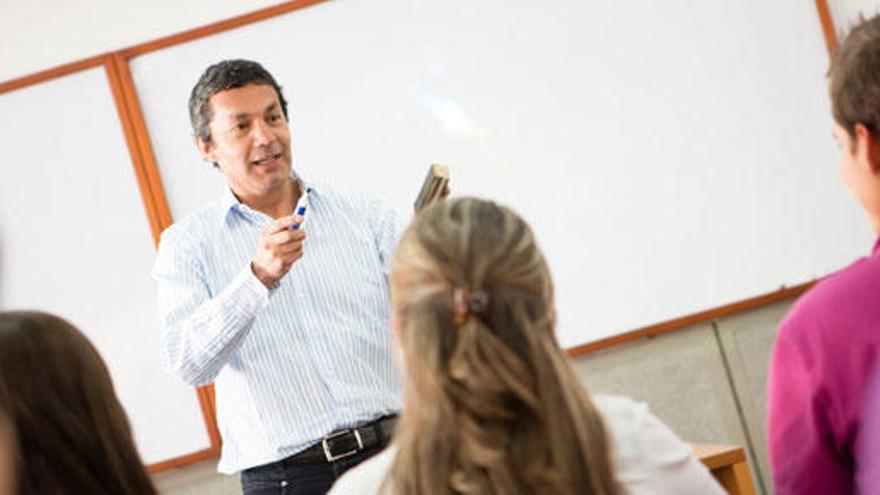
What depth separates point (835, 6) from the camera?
409 centimetres

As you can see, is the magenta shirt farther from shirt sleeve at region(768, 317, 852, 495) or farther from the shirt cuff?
the shirt cuff

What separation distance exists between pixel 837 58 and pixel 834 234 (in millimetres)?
2252

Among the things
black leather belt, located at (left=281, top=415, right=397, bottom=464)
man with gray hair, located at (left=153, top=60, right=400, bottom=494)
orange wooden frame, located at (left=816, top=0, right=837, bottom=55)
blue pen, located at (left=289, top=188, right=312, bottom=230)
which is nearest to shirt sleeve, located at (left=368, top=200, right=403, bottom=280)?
man with gray hair, located at (left=153, top=60, right=400, bottom=494)

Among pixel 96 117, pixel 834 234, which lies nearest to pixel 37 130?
pixel 96 117

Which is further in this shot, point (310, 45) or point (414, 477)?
point (310, 45)

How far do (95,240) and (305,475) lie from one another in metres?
1.49

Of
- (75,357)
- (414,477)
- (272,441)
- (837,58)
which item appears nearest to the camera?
(414,477)

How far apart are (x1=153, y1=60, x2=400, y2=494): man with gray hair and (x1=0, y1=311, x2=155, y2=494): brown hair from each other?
1.07 meters

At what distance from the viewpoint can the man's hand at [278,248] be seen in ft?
9.05

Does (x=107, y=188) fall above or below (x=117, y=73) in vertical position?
below

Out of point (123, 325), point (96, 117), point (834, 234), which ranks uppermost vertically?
point (96, 117)

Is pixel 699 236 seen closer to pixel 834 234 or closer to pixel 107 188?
pixel 834 234

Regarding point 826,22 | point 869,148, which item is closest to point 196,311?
point 869,148

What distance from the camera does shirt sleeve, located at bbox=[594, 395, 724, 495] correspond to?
5.30 feet
